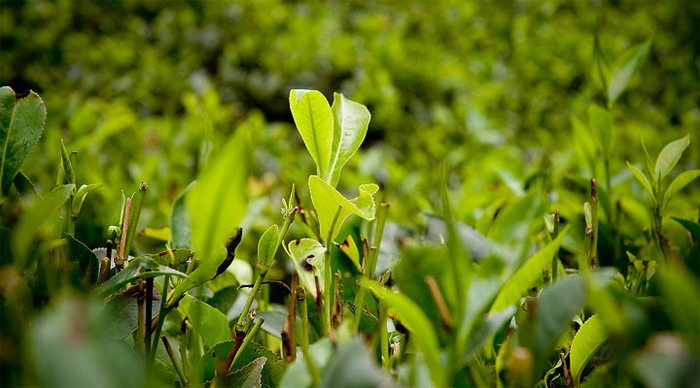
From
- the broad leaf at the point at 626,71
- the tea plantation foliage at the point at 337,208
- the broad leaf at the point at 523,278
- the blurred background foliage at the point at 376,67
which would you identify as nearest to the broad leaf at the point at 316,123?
the tea plantation foliage at the point at 337,208

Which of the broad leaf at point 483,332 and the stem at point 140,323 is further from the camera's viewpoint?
the stem at point 140,323

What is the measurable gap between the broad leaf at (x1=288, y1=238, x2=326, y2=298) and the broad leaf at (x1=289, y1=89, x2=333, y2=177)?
0.30 ft

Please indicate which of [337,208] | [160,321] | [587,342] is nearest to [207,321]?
[160,321]

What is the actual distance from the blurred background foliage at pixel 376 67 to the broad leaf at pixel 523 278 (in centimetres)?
170

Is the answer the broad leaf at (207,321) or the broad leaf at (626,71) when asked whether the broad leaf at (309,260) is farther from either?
the broad leaf at (626,71)

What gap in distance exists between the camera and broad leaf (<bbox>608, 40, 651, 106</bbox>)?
4.20 ft

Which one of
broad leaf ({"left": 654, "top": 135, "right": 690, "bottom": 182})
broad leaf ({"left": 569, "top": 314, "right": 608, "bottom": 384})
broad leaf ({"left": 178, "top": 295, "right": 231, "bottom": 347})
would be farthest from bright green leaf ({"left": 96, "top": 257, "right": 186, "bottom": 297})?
broad leaf ({"left": 654, "top": 135, "right": 690, "bottom": 182})

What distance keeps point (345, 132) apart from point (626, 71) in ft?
2.34

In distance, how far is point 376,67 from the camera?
322 cm

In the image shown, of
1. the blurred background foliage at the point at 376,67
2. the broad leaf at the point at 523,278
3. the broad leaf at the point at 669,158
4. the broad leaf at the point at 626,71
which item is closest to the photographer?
the broad leaf at the point at 523,278

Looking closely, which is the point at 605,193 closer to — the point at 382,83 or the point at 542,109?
the point at 382,83

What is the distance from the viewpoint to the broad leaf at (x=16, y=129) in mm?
794

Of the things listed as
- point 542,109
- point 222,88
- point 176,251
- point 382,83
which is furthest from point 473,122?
point 176,251

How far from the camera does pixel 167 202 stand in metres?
1.80
